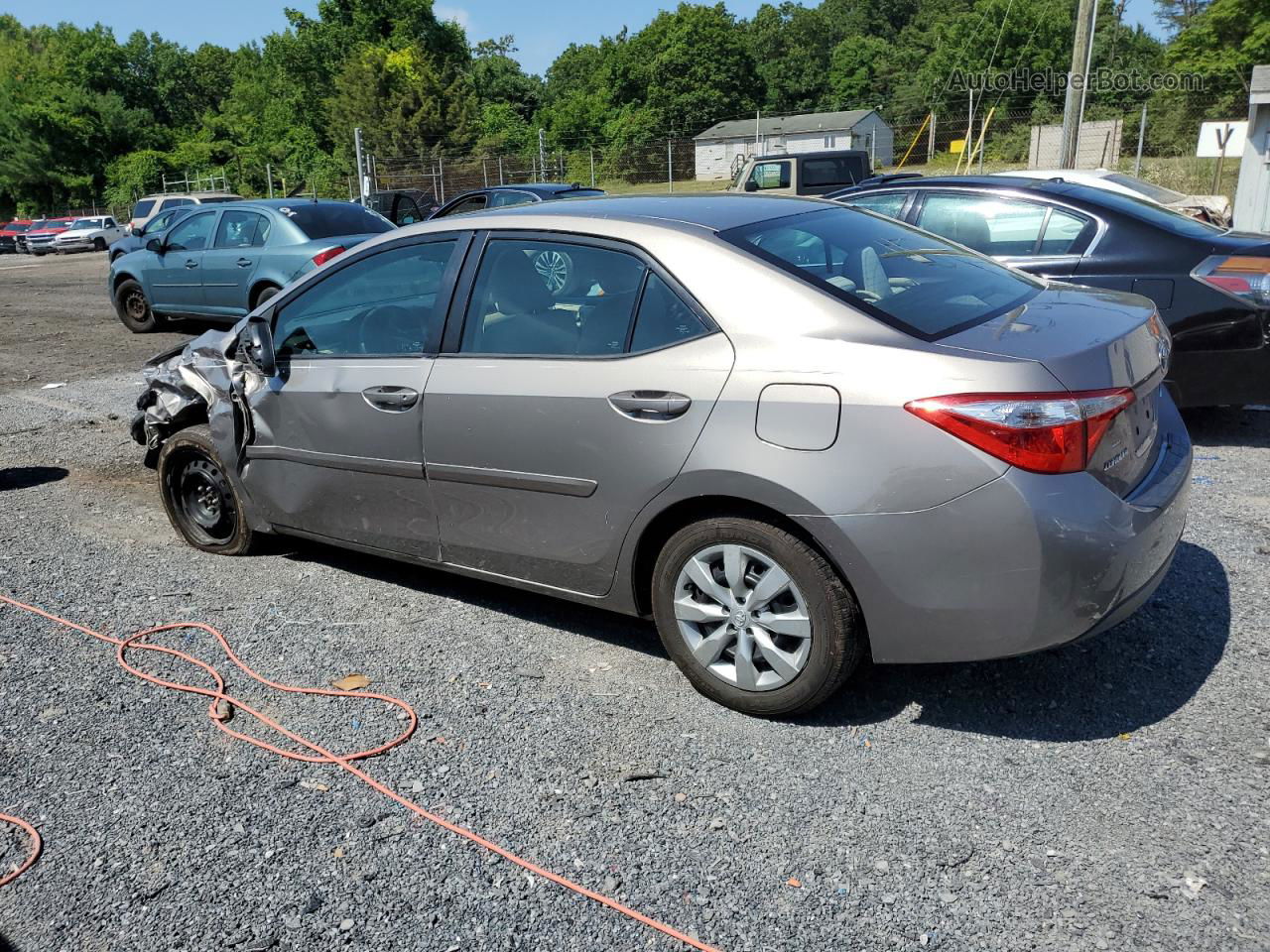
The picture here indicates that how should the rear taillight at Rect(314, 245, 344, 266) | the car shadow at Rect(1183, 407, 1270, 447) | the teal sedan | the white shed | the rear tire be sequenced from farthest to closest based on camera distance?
1. the white shed
2. the rear tire
3. the teal sedan
4. the rear taillight at Rect(314, 245, 344, 266)
5. the car shadow at Rect(1183, 407, 1270, 447)

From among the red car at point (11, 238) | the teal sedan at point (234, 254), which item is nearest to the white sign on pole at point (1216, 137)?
the teal sedan at point (234, 254)

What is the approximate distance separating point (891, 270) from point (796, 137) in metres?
70.5

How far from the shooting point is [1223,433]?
22.0ft

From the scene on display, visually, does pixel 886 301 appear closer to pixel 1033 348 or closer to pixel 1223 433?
pixel 1033 348

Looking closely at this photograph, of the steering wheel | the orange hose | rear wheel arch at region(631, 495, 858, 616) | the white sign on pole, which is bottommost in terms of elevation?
the orange hose

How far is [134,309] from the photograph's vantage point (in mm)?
14016

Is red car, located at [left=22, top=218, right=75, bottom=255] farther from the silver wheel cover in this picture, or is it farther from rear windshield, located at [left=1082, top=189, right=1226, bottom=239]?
the silver wheel cover

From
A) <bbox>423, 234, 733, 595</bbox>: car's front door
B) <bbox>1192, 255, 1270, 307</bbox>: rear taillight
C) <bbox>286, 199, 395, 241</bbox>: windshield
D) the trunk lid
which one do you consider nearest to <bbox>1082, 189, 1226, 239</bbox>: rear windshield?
<bbox>1192, 255, 1270, 307</bbox>: rear taillight

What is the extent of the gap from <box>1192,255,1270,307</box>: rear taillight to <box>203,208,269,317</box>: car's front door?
32.0 ft

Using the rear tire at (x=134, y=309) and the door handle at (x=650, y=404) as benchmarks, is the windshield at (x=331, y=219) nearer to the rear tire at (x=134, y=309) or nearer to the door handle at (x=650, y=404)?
the rear tire at (x=134, y=309)

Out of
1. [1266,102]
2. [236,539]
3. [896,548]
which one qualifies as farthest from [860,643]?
[1266,102]

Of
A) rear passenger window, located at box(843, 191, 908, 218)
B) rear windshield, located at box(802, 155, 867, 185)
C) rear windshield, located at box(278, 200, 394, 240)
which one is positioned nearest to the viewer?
rear passenger window, located at box(843, 191, 908, 218)

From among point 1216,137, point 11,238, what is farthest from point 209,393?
point 11,238

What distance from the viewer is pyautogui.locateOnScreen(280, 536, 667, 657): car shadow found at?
13.8ft
